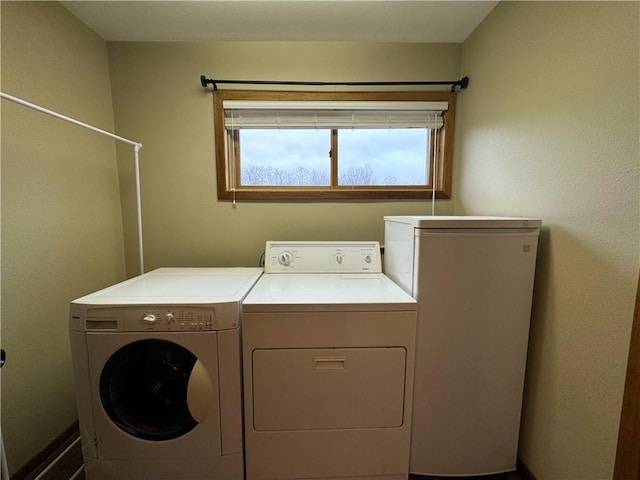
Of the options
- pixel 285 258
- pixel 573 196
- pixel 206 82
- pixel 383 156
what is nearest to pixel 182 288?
pixel 285 258

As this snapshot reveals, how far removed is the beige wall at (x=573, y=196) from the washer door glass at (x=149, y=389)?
4.98 feet

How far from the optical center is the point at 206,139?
6.06 feet

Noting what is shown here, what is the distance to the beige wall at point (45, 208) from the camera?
1221 mm

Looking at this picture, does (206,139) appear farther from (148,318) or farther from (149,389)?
(149,389)

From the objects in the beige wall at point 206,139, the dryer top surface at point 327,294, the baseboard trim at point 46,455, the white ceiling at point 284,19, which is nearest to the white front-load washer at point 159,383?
the dryer top surface at point 327,294

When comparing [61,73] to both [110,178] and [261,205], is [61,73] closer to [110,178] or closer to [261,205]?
[110,178]

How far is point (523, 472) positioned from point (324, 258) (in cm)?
143

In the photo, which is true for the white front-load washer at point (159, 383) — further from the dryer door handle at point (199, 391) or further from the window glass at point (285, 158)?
the window glass at point (285, 158)

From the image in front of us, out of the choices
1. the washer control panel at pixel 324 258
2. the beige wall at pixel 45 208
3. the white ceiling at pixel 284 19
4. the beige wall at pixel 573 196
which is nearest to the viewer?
the beige wall at pixel 573 196

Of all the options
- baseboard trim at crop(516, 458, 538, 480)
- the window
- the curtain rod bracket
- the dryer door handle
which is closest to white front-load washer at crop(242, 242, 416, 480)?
the dryer door handle

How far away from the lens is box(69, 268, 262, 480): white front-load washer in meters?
1.09

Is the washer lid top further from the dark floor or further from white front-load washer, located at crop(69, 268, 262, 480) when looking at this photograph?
the dark floor

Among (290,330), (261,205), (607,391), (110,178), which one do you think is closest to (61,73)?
(110,178)

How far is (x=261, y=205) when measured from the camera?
191 cm
